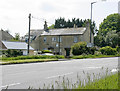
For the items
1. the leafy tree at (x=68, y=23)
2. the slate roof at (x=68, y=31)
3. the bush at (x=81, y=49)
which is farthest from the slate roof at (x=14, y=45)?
the leafy tree at (x=68, y=23)

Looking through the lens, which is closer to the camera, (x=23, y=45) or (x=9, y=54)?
(x=9, y=54)

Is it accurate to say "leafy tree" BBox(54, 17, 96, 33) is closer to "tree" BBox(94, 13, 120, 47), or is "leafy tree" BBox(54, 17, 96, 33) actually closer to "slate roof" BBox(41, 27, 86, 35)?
"tree" BBox(94, 13, 120, 47)

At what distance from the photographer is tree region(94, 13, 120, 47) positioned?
77.3 m

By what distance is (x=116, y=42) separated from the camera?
75750mm

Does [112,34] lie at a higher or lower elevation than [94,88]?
higher

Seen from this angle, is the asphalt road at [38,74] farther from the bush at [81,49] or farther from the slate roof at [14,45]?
the slate roof at [14,45]

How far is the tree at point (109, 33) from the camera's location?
7729cm

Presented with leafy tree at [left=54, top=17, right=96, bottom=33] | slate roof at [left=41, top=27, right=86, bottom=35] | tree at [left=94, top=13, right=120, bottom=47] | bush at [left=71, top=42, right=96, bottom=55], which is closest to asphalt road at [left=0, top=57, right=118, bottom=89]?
bush at [left=71, top=42, right=96, bottom=55]

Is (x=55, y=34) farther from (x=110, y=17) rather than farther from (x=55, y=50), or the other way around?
(x=110, y=17)

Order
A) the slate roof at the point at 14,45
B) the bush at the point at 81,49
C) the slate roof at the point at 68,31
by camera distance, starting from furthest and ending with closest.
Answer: the slate roof at the point at 68,31
the slate roof at the point at 14,45
the bush at the point at 81,49

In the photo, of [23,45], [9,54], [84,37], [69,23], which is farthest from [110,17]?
[9,54]

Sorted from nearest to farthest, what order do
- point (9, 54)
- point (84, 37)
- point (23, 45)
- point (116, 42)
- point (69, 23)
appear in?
point (9, 54) → point (23, 45) → point (84, 37) → point (116, 42) → point (69, 23)

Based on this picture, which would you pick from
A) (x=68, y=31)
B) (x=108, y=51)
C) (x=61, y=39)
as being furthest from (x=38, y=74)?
(x=68, y=31)

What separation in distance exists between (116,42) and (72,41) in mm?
20746
